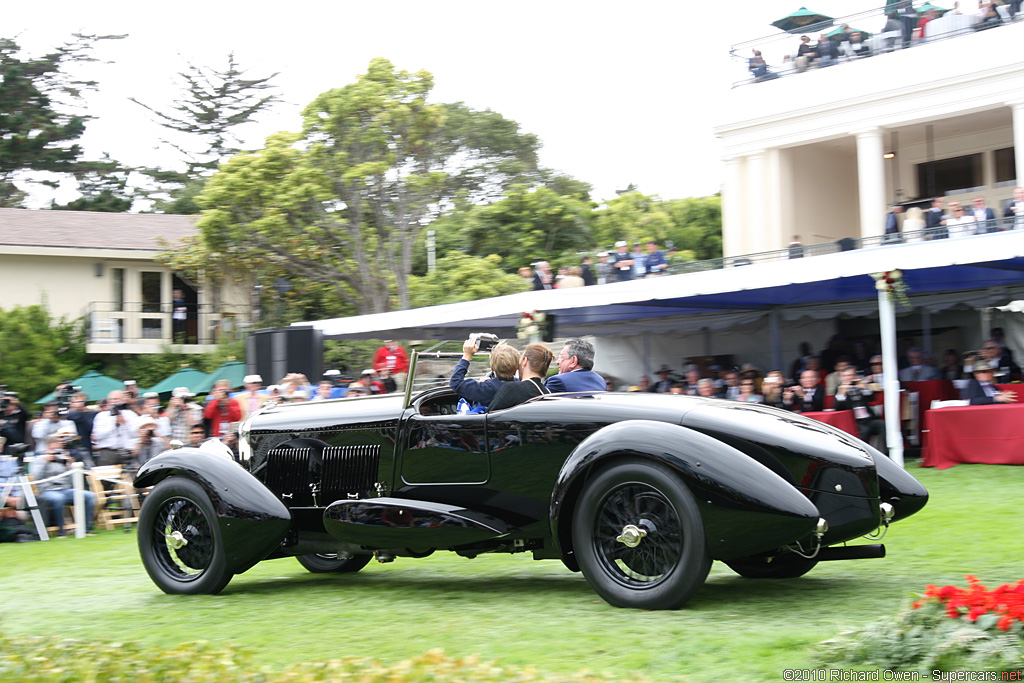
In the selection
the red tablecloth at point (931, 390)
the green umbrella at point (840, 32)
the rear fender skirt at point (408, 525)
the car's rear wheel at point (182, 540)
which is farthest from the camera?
the green umbrella at point (840, 32)

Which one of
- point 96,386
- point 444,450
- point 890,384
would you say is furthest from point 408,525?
point 96,386

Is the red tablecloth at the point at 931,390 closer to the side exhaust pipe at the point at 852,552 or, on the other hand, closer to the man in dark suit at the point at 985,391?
the man in dark suit at the point at 985,391

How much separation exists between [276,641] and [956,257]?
9549 millimetres

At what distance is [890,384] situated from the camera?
487 inches

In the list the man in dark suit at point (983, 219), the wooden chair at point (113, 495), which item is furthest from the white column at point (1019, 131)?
the wooden chair at point (113, 495)

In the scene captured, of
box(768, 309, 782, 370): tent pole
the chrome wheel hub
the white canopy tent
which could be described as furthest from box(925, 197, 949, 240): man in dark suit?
the chrome wheel hub

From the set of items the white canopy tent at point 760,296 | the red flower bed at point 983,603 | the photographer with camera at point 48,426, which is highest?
the white canopy tent at point 760,296

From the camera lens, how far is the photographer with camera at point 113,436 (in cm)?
1312

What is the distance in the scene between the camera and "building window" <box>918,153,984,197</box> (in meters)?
24.1

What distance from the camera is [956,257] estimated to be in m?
11.8

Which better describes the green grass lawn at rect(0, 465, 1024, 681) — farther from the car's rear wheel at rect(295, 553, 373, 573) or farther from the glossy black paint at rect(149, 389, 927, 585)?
the glossy black paint at rect(149, 389, 927, 585)

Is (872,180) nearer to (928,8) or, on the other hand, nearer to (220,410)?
(928,8)

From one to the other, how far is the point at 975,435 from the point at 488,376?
311 inches

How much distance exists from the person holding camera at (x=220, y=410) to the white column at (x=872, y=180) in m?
14.9
